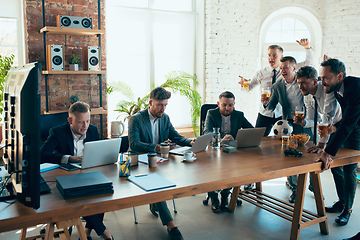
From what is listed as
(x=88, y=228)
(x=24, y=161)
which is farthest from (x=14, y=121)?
(x=88, y=228)

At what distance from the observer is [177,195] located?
179cm

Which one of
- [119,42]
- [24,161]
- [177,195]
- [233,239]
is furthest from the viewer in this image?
[119,42]

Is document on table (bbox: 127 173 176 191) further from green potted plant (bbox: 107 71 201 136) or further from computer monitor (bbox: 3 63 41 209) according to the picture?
green potted plant (bbox: 107 71 201 136)

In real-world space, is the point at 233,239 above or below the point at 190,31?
below

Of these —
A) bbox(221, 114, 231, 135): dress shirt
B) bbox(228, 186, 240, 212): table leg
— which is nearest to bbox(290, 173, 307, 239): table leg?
bbox(228, 186, 240, 212): table leg

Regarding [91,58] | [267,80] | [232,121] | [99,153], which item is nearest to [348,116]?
[232,121]

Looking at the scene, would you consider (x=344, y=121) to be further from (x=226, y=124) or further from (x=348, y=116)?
(x=226, y=124)

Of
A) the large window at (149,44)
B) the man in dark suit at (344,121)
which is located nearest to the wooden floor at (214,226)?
the man in dark suit at (344,121)

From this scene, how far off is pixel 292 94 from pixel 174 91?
6.92 ft

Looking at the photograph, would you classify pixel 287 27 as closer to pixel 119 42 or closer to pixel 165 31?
pixel 165 31

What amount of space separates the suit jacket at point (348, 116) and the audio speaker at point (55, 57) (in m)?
3.16

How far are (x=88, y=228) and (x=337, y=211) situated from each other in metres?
2.47

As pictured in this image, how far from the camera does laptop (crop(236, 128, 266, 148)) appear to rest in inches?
112

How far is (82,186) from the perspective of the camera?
1.64 meters
